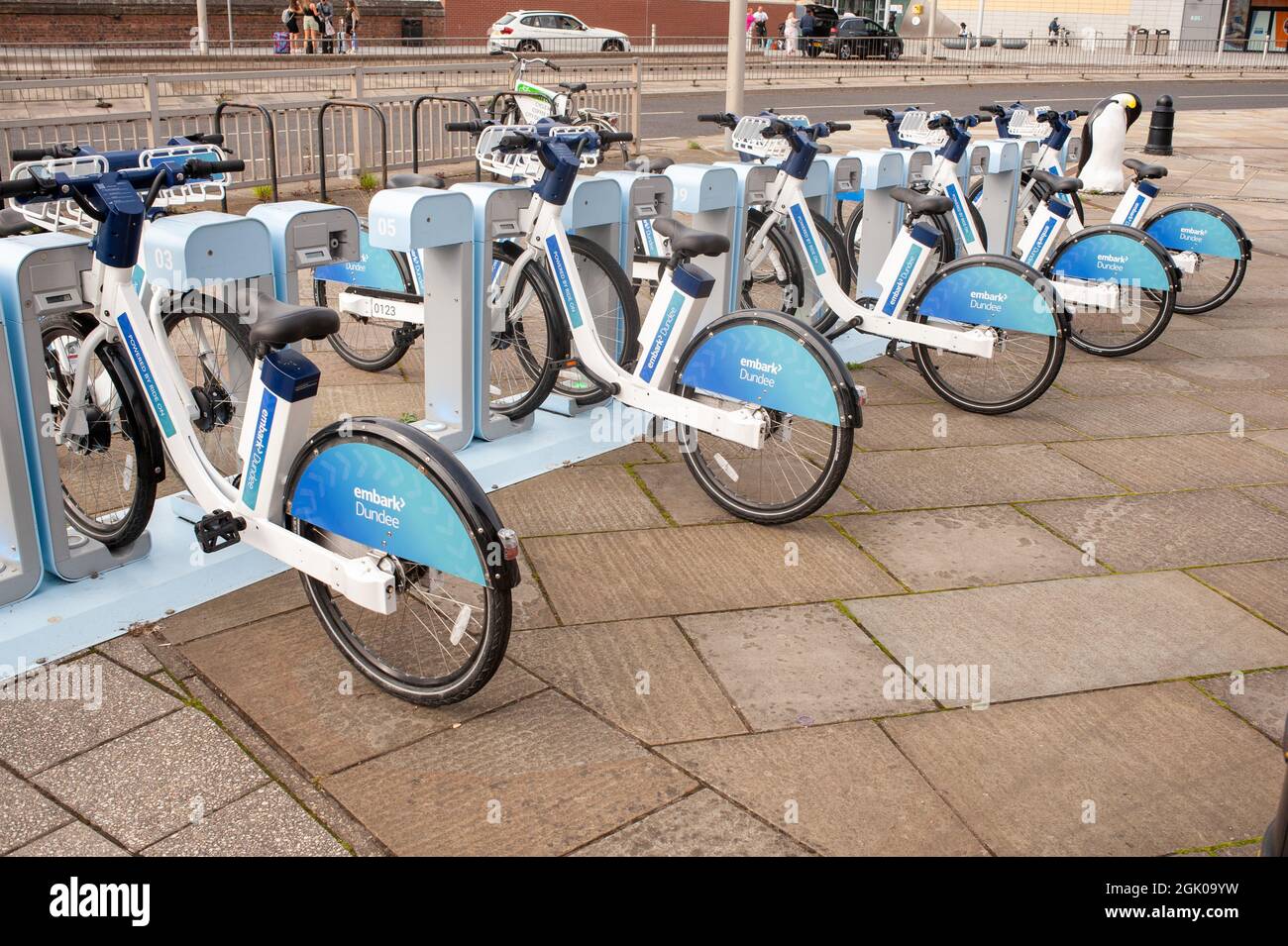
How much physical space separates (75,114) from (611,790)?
888cm

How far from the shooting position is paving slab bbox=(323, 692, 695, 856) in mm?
2904

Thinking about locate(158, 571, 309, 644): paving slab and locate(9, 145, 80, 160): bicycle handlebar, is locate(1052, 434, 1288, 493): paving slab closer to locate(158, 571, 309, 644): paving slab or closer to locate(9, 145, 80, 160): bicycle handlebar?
locate(158, 571, 309, 644): paving slab

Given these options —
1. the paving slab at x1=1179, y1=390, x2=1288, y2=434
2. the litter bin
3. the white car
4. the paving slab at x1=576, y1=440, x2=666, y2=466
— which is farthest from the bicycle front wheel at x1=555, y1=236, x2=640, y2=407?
the litter bin

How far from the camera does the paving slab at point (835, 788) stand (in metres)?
2.93

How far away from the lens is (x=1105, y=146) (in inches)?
500

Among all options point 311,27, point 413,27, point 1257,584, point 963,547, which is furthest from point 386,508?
point 413,27

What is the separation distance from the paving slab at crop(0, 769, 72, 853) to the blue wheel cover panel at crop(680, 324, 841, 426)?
2.68m

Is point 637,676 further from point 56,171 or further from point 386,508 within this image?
point 56,171

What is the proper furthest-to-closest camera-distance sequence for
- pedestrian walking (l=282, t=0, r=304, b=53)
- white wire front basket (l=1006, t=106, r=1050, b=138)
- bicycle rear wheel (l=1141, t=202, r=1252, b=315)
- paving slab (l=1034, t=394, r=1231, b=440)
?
1. pedestrian walking (l=282, t=0, r=304, b=53)
2. white wire front basket (l=1006, t=106, r=1050, b=138)
3. bicycle rear wheel (l=1141, t=202, r=1252, b=315)
4. paving slab (l=1034, t=394, r=1231, b=440)

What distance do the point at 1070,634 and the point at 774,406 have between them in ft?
4.37

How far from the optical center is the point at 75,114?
996cm

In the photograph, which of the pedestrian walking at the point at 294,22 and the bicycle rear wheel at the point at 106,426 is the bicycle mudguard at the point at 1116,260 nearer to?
the bicycle rear wheel at the point at 106,426

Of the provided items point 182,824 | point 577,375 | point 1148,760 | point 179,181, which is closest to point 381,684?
point 182,824

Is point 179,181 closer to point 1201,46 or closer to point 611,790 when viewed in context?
point 611,790
